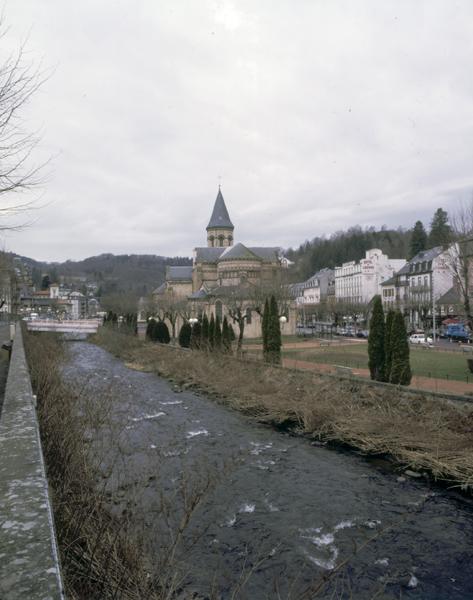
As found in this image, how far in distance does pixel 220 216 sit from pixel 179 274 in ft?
40.6

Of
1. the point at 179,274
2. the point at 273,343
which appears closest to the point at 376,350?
the point at 273,343

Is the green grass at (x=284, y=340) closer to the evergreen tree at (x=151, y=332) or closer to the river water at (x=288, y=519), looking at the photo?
the evergreen tree at (x=151, y=332)

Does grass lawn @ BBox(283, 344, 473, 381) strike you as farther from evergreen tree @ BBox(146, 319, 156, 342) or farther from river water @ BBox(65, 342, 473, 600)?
evergreen tree @ BBox(146, 319, 156, 342)

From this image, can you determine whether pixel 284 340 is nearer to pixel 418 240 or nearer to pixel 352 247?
pixel 418 240

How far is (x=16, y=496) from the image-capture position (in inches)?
129

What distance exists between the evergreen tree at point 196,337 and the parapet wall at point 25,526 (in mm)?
31910

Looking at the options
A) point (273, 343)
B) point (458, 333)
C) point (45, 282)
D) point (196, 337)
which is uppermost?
point (45, 282)

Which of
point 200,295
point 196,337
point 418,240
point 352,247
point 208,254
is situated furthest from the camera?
point 352,247

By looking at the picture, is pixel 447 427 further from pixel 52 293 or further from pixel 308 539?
pixel 52 293

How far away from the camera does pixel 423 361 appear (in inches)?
1156

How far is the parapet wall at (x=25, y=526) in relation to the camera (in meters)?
2.19

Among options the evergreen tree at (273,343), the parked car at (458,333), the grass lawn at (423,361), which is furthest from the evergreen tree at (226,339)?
the parked car at (458,333)

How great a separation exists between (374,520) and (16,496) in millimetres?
8219

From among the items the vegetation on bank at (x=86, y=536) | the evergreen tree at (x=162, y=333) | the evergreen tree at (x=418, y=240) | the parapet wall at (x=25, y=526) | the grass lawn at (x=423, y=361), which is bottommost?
the grass lawn at (x=423, y=361)
